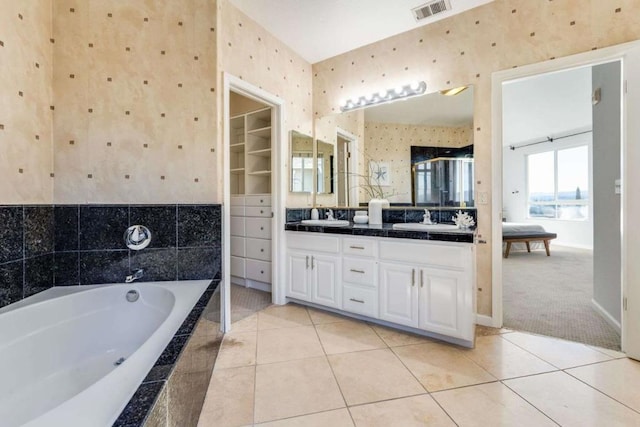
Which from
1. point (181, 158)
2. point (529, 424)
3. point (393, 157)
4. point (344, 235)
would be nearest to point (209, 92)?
point (181, 158)

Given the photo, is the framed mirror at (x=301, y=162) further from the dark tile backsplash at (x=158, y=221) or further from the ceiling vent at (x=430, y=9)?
the ceiling vent at (x=430, y=9)

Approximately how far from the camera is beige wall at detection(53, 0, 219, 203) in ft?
5.92

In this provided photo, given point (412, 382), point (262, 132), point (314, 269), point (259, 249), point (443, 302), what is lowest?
point (412, 382)

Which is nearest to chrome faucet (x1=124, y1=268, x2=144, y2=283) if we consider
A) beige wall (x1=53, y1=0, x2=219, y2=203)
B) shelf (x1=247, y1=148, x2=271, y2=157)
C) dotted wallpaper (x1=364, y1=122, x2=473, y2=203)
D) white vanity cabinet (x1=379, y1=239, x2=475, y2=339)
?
beige wall (x1=53, y1=0, x2=219, y2=203)

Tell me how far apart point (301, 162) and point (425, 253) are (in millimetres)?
1667

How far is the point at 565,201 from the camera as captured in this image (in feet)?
19.6

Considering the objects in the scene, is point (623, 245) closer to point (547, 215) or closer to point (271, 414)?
point (271, 414)

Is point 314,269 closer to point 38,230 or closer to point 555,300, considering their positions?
point 38,230

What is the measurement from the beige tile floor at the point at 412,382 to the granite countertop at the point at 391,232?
0.78 m

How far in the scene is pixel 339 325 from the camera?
2.29m

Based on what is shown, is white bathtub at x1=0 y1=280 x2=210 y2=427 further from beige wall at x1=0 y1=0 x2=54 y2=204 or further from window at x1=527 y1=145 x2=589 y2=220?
window at x1=527 y1=145 x2=589 y2=220

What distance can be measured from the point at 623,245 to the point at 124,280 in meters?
3.35

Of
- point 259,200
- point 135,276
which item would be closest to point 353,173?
point 259,200

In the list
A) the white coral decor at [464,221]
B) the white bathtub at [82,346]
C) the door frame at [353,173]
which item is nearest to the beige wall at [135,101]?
the white bathtub at [82,346]
